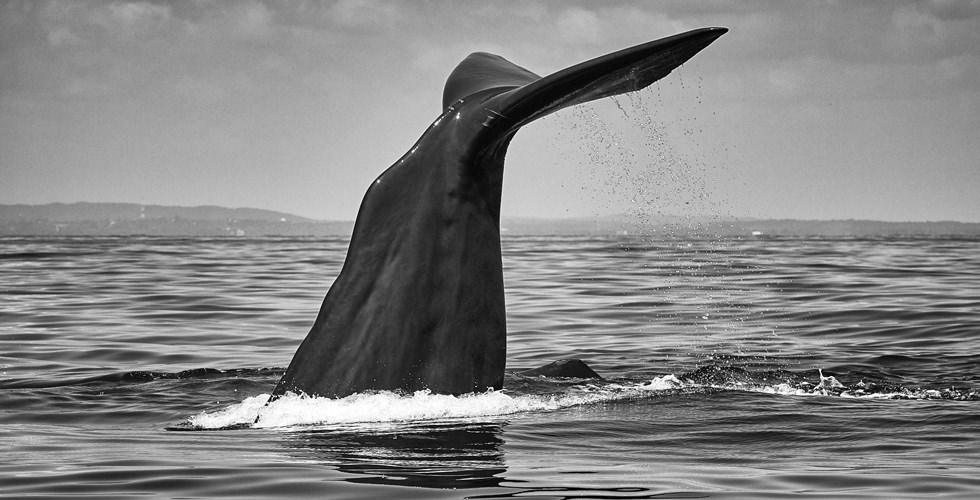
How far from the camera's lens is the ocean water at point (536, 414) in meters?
5.05

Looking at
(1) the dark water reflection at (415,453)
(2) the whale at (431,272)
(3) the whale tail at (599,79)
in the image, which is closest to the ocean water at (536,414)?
(1) the dark water reflection at (415,453)

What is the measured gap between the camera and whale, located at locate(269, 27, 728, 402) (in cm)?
548

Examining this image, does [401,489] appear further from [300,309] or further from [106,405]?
[300,309]

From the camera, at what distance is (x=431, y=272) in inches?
217

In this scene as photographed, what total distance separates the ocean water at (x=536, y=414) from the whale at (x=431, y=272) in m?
0.14

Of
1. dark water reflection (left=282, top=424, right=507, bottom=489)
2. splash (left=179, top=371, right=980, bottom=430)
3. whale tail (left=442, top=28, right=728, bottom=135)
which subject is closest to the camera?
dark water reflection (left=282, top=424, right=507, bottom=489)

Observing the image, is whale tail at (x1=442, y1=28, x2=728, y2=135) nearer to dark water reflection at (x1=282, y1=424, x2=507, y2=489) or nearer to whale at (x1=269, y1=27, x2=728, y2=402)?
whale at (x1=269, y1=27, x2=728, y2=402)

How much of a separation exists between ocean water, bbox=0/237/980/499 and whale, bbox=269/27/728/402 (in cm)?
14

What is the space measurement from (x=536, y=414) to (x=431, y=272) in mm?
1543

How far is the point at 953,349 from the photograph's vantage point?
11516 mm

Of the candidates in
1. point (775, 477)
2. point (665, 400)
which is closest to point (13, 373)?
point (665, 400)

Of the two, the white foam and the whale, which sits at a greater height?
the whale

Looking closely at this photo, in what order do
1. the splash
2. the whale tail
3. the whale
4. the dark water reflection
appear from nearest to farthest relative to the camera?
the dark water reflection, the whale tail, the whale, the splash

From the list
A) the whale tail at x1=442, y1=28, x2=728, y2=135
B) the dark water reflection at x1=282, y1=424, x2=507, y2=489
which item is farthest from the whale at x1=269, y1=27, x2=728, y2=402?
the dark water reflection at x1=282, y1=424, x2=507, y2=489
